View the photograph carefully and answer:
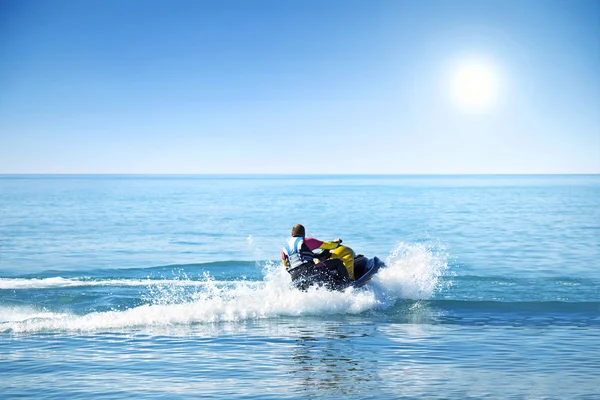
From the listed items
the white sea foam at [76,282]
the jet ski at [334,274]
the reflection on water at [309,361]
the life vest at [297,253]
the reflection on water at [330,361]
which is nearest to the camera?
the reflection on water at [309,361]

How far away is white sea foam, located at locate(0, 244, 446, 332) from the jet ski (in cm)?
17

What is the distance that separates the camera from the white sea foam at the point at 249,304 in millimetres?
14055

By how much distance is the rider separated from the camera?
15.1 m

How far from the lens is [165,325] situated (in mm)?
14062

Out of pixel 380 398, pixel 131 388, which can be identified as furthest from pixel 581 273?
pixel 131 388

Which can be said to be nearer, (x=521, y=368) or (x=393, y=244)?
(x=521, y=368)

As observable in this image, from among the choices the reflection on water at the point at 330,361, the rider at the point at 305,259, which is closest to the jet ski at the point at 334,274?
the rider at the point at 305,259

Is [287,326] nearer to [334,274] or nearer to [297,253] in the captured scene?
[297,253]

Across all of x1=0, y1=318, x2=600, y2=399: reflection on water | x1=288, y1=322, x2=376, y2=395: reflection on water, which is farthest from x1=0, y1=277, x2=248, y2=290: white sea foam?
x1=288, y1=322, x2=376, y2=395: reflection on water

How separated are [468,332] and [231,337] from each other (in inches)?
184

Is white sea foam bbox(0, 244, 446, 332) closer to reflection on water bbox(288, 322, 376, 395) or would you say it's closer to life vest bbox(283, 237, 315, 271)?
life vest bbox(283, 237, 315, 271)

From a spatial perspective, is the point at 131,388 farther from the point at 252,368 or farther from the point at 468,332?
the point at 468,332

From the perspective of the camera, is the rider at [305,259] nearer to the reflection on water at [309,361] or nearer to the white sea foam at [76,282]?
the reflection on water at [309,361]

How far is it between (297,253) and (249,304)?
160 centimetres
